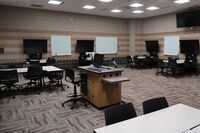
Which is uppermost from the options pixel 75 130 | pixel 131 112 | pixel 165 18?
pixel 165 18

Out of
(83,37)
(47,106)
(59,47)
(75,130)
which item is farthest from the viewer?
(83,37)

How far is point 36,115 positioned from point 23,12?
615cm

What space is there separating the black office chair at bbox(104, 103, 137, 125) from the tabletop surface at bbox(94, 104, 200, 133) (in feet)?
0.44

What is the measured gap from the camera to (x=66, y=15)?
926 cm

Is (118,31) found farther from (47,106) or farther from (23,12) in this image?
(47,106)

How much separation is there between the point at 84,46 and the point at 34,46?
275 centimetres

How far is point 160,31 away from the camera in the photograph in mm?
10328

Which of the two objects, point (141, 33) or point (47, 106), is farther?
point (141, 33)

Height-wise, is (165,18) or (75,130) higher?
(165,18)

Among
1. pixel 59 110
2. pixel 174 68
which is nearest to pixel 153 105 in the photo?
pixel 59 110

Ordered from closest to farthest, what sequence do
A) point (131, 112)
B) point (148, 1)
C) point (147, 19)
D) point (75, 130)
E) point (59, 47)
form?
point (131, 112)
point (75, 130)
point (148, 1)
point (59, 47)
point (147, 19)

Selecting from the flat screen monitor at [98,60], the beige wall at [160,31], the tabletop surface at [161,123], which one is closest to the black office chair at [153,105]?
the tabletop surface at [161,123]

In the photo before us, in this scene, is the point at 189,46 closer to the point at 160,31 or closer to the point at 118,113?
the point at 160,31

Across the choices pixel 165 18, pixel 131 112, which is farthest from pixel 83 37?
pixel 131 112
